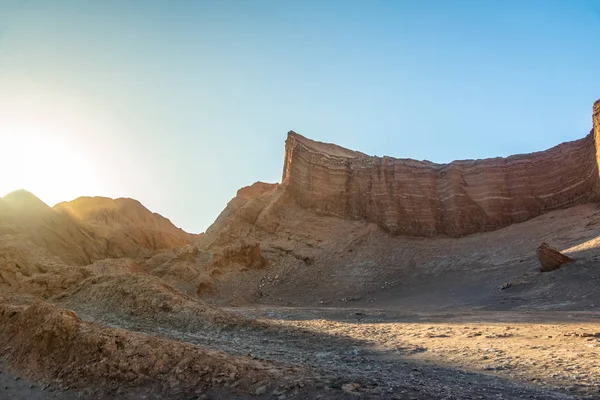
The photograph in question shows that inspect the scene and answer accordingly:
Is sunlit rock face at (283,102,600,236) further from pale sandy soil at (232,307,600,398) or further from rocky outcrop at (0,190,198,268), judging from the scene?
pale sandy soil at (232,307,600,398)

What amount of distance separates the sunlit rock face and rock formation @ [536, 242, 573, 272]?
62.6 feet

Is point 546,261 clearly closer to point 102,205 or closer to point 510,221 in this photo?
point 510,221

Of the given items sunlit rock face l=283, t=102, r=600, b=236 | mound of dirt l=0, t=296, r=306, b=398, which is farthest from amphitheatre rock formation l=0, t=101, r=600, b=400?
sunlit rock face l=283, t=102, r=600, b=236

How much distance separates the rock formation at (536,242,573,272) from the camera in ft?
79.1

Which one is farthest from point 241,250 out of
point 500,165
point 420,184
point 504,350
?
point 504,350

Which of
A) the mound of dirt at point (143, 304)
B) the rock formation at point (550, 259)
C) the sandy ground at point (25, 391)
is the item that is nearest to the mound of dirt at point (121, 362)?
the sandy ground at point (25, 391)

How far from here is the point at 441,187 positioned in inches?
1881

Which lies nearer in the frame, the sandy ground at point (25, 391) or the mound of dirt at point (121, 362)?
the mound of dirt at point (121, 362)

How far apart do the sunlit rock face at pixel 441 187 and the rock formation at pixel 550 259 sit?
62.6ft

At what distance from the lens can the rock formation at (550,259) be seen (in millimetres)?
24109

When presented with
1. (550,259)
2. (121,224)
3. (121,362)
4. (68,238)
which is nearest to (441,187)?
(550,259)

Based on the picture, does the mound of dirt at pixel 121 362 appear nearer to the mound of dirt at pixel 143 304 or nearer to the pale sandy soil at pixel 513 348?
the pale sandy soil at pixel 513 348

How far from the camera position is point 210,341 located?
10414mm

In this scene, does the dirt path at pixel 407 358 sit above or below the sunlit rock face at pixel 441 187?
below
